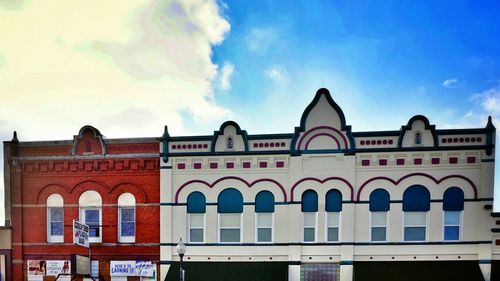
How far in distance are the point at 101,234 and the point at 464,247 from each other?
1445 cm

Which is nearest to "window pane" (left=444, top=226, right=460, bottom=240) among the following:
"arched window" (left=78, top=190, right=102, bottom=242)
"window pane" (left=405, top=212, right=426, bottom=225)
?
"window pane" (left=405, top=212, right=426, bottom=225)

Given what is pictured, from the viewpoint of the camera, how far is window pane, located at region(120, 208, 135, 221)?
1364cm

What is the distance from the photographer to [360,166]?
1271cm

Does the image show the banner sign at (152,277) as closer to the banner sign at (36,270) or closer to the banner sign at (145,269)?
the banner sign at (145,269)

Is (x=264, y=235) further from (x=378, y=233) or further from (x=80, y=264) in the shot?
(x=80, y=264)

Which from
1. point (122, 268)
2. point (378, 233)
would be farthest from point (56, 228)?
point (378, 233)

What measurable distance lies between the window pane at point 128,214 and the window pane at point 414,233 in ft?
36.4

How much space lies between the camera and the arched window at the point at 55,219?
13930 millimetres

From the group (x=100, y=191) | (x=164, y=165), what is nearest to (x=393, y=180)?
(x=164, y=165)

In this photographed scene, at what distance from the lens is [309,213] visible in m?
12.9

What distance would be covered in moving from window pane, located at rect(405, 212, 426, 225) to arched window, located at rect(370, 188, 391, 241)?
0.83 m

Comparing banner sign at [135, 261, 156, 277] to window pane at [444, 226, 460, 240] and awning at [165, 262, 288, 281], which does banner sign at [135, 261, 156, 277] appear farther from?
window pane at [444, 226, 460, 240]

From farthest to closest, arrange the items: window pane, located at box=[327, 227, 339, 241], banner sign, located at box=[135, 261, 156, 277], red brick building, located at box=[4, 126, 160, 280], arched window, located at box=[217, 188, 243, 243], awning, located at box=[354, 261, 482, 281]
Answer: red brick building, located at box=[4, 126, 160, 280]
banner sign, located at box=[135, 261, 156, 277]
arched window, located at box=[217, 188, 243, 243]
window pane, located at box=[327, 227, 339, 241]
awning, located at box=[354, 261, 482, 281]

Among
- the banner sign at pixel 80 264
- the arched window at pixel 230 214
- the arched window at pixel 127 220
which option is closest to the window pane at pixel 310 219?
the arched window at pixel 230 214
